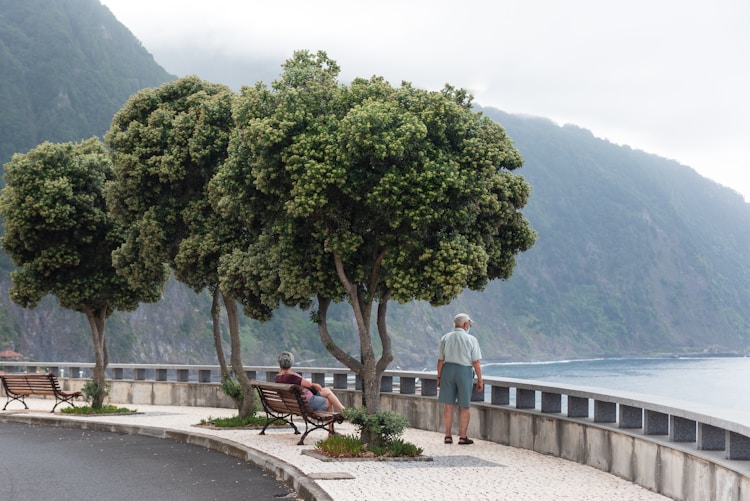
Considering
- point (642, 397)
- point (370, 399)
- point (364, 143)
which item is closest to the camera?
point (642, 397)

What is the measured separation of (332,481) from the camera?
10.8 m

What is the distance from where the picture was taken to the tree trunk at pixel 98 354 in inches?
923

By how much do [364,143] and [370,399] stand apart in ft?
12.5

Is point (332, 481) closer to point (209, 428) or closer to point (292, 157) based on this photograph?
point (292, 157)

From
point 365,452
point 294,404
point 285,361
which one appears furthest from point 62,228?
point 365,452

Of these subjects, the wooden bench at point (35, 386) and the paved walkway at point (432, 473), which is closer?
the paved walkway at point (432, 473)

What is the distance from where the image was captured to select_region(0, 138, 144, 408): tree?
21875 mm

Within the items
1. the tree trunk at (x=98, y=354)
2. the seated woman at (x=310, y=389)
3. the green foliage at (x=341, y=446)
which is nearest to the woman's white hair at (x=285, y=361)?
the seated woman at (x=310, y=389)

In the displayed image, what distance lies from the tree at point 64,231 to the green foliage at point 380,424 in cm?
1062

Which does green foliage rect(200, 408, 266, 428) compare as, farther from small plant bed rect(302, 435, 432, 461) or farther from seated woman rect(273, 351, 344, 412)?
small plant bed rect(302, 435, 432, 461)

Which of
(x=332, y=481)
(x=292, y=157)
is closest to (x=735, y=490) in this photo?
(x=332, y=481)

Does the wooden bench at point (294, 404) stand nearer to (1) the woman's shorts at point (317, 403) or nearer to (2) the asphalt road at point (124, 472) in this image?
(1) the woman's shorts at point (317, 403)

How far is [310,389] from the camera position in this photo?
15.9m

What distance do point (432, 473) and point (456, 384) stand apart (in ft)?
10.1
